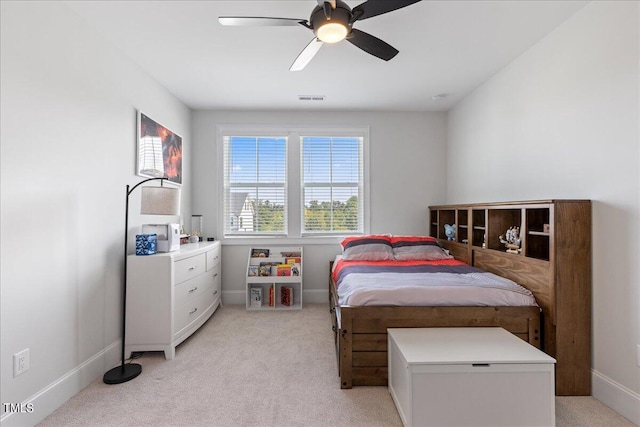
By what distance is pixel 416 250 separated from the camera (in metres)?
3.52

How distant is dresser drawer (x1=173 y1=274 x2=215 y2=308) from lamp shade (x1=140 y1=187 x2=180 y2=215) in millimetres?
716

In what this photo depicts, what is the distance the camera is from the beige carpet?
1.77 metres

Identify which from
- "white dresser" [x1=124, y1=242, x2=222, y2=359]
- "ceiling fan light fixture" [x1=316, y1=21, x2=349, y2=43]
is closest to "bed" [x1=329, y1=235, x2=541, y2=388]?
"white dresser" [x1=124, y1=242, x2=222, y2=359]

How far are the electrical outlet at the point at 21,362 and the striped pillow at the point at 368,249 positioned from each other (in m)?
2.71

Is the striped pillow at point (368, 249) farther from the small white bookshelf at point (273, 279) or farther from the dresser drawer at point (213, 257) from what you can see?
the dresser drawer at point (213, 257)

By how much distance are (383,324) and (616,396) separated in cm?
147

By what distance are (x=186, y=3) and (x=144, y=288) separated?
2194 millimetres

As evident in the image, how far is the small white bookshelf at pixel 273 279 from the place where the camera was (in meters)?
3.82

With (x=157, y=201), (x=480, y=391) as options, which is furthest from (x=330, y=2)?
(x=480, y=391)

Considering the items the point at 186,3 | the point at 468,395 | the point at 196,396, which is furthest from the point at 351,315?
the point at 186,3

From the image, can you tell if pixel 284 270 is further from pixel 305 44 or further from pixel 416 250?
pixel 305 44

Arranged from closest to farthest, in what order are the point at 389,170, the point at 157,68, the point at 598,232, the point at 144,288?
1. the point at 598,232
2. the point at 144,288
3. the point at 157,68
4. the point at 389,170

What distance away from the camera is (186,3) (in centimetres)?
201

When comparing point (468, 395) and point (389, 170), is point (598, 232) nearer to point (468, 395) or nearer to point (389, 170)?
point (468, 395)
